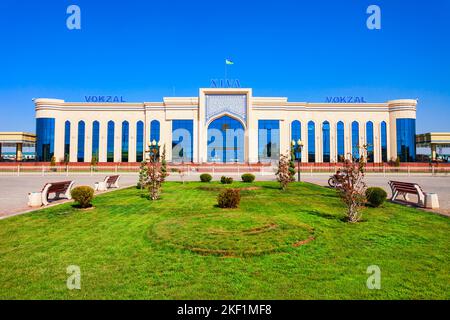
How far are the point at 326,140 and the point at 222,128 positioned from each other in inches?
733

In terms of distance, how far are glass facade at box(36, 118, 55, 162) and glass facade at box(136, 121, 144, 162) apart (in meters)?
14.2

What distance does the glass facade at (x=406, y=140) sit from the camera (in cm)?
4784

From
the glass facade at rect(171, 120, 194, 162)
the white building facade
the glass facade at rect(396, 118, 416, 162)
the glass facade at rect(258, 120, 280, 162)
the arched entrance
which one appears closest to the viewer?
the glass facade at rect(171, 120, 194, 162)

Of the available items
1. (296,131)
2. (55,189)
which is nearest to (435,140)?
(296,131)

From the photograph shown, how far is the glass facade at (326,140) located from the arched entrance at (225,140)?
47.4ft

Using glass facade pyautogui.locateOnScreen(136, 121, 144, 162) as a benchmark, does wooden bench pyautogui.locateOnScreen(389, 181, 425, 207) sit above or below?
below

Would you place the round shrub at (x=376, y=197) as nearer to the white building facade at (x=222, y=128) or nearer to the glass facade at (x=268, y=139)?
the white building facade at (x=222, y=128)

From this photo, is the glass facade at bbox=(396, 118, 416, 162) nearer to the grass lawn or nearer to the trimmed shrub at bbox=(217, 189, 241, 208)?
the grass lawn

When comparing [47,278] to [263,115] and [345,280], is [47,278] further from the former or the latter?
[263,115]

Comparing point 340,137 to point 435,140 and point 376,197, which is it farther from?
point 376,197

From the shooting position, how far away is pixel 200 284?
396 centimetres

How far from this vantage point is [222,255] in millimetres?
5145

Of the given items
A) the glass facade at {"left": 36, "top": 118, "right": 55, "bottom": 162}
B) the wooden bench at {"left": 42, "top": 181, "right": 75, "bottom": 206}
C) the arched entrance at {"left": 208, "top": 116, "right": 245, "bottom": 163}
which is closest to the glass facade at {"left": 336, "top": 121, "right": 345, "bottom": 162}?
the arched entrance at {"left": 208, "top": 116, "right": 245, "bottom": 163}

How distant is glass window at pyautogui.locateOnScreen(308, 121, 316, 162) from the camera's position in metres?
48.9
